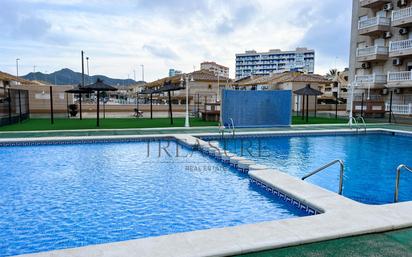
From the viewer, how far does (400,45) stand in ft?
82.8

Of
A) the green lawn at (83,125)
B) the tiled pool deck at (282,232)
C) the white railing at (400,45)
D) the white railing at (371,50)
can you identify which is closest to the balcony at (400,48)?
the white railing at (400,45)

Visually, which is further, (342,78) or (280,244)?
(342,78)

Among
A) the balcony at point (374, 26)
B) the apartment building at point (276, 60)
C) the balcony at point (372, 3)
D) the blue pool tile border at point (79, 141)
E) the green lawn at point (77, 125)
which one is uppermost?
the apartment building at point (276, 60)

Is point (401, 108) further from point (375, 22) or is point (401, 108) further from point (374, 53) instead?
point (375, 22)

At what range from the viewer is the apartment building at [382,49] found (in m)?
25.2

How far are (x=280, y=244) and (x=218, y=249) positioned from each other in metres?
0.75

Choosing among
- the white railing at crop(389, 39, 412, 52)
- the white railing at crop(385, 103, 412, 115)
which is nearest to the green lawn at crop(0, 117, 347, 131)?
the white railing at crop(385, 103, 412, 115)

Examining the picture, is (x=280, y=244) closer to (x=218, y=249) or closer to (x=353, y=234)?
(x=218, y=249)

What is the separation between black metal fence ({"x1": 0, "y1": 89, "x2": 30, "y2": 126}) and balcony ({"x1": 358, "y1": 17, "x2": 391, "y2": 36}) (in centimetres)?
2646

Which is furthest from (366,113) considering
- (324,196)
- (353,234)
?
(353,234)

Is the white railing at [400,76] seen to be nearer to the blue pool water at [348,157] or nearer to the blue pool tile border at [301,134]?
the blue pool tile border at [301,134]

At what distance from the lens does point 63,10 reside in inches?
781

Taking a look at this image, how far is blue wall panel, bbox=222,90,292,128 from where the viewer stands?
18.2m

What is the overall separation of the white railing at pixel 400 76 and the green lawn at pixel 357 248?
23.8m
